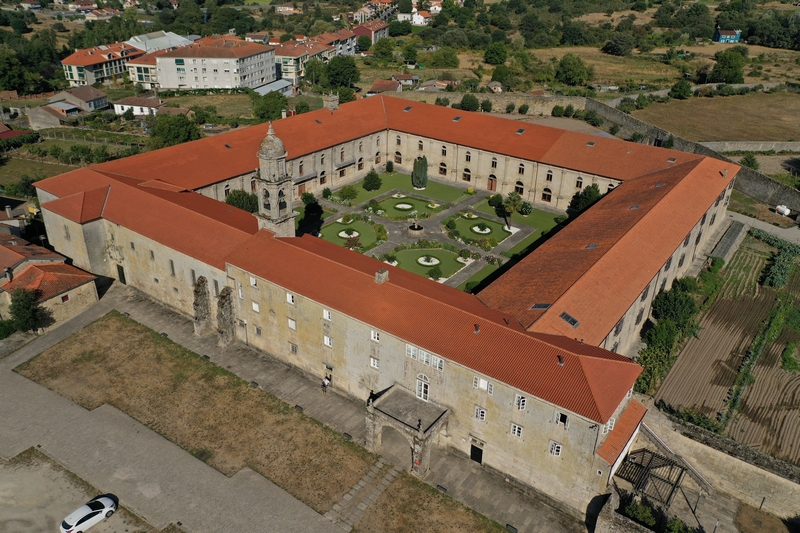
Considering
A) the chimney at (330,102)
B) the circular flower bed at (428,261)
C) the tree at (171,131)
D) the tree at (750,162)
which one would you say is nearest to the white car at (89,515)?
the circular flower bed at (428,261)

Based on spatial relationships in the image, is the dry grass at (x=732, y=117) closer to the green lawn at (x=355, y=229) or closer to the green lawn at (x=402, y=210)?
Answer: the green lawn at (x=402, y=210)

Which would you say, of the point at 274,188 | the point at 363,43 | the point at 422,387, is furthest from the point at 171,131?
the point at 363,43

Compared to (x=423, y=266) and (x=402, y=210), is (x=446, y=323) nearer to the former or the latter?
(x=423, y=266)

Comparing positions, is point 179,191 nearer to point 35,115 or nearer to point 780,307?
point 780,307

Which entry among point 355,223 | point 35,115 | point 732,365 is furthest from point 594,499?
point 35,115

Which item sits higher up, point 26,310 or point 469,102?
point 469,102

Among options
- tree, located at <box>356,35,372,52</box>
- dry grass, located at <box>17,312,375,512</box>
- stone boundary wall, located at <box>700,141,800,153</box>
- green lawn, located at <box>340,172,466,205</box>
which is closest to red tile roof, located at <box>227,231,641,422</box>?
dry grass, located at <box>17,312,375,512</box>
